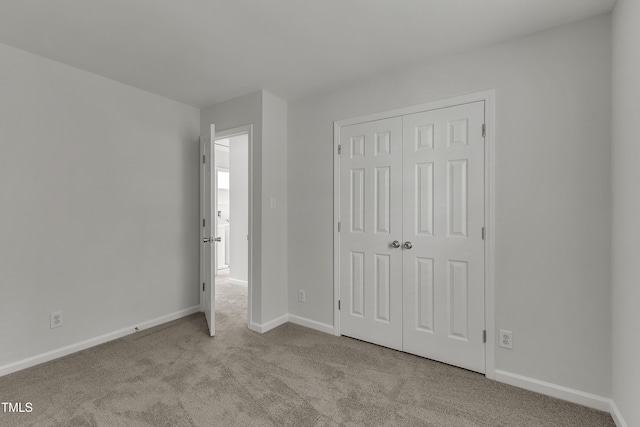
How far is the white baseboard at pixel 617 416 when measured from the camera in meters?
1.67

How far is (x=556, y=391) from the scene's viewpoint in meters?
2.00

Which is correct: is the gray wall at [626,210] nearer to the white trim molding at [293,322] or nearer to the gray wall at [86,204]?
the white trim molding at [293,322]

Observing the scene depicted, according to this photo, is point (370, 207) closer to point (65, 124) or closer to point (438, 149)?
point (438, 149)

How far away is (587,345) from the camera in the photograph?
6.31 feet

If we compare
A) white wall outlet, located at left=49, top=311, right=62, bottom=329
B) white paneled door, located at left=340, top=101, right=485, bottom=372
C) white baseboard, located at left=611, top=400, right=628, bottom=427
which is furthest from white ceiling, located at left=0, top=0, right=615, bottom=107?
white baseboard, located at left=611, top=400, right=628, bottom=427

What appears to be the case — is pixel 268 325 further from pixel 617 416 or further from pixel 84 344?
pixel 617 416

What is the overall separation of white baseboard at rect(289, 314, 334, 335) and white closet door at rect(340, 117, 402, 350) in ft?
0.52

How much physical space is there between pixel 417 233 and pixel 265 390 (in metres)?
1.61

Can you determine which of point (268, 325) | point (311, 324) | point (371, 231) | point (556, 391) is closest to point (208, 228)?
point (268, 325)

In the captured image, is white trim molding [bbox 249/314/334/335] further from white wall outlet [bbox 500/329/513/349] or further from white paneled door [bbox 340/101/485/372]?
white wall outlet [bbox 500/329/513/349]

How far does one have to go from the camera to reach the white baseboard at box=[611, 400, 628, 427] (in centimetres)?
167

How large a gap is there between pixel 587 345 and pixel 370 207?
1.72 metres

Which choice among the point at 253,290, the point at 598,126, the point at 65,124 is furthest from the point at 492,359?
the point at 65,124

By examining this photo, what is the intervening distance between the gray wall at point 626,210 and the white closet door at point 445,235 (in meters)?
0.71
